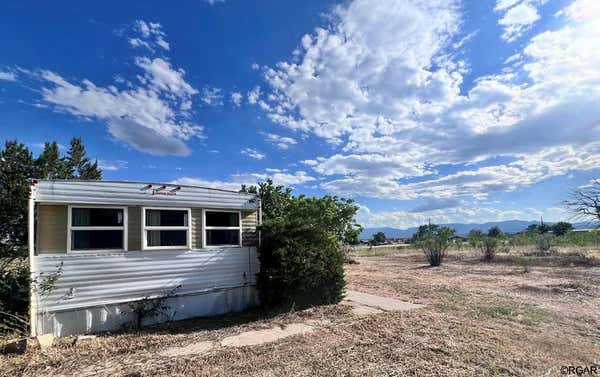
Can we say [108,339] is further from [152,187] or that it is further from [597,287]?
[597,287]

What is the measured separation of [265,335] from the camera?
5922mm

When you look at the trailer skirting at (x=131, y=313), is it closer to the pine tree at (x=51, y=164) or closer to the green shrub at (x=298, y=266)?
the green shrub at (x=298, y=266)

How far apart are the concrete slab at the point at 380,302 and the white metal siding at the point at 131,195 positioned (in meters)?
3.68

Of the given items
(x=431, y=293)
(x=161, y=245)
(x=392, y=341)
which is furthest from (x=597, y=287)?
(x=161, y=245)

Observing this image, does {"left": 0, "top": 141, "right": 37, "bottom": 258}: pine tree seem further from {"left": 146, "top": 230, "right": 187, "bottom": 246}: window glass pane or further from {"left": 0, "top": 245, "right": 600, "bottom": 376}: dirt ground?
{"left": 0, "top": 245, "right": 600, "bottom": 376}: dirt ground

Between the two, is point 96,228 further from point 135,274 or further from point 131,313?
point 131,313

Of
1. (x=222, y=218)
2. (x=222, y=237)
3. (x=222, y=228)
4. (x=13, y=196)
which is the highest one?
(x=13, y=196)

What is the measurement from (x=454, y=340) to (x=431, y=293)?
4473 millimetres

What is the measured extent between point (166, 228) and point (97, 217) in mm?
1355

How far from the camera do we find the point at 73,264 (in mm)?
6297

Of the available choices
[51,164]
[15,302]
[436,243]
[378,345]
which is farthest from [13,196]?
[436,243]

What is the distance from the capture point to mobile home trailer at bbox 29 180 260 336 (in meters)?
6.16

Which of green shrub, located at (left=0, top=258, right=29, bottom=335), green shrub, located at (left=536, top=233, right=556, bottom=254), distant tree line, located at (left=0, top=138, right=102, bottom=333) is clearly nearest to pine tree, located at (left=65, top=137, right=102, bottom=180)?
distant tree line, located at (left=0, top=138, right=102, bottom=333)

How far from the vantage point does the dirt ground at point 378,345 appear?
443 centimetres
